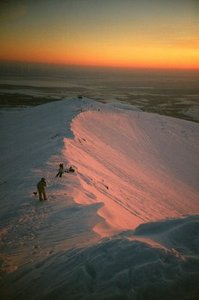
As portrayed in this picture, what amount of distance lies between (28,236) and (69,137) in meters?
14.4

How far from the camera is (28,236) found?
350 inches

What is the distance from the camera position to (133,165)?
2373cm

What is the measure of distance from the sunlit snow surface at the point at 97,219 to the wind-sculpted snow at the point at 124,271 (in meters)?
0.02

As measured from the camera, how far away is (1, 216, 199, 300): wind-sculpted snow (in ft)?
17.6

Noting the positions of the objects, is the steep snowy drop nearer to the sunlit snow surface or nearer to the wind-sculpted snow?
the sunlit snow surface

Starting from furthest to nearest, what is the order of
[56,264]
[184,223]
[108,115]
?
[108,115] → [184,223] → [56,264]

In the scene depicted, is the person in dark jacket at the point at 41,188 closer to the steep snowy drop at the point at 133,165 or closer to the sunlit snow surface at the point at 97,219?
the sunlit snow surface at the point at 97,219

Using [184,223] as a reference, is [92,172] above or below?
below

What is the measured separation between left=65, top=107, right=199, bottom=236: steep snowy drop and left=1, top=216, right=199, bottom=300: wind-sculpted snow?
6.99 ft

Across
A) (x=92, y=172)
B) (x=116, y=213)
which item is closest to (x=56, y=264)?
(x=116, y=213)

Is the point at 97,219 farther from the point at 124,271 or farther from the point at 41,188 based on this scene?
the point at 124,271

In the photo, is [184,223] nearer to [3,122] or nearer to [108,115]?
[108,115]

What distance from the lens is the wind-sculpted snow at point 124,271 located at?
17.6 feet

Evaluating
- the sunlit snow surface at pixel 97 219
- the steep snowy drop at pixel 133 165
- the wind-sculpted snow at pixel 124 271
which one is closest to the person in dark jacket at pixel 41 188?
the sunlit snow surface at pixel 97 219
